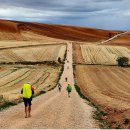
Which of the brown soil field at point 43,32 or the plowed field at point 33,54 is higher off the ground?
the brown soil field at point 43,32

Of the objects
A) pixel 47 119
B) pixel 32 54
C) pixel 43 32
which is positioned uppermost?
pixel 47 119

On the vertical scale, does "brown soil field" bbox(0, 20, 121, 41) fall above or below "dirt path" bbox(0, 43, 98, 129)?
below

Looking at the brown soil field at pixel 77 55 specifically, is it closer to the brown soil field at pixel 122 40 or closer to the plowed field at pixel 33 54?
the plowed field at pixel 33 54

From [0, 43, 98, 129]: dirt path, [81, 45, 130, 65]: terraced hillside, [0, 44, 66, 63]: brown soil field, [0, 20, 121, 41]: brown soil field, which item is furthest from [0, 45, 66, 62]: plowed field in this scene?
[0, 43, 98, 129]: dirt path

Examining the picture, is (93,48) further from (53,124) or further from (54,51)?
(53,124)

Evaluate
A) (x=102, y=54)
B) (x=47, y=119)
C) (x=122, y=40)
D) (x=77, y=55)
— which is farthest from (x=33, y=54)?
(x=47, y=119)

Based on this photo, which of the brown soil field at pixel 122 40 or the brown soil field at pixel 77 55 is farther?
the brown soil field at pixel 122 40

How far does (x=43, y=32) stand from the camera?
18175cm

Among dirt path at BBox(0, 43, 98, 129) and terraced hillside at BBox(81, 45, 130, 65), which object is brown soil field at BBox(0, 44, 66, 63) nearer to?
terraced hillside at BBox(81, 45, 130, 65)

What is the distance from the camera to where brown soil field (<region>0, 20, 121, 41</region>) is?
16681 cm

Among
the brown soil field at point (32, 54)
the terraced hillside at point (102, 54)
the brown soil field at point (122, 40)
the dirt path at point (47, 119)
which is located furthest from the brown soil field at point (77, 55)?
the dirt path at point (47, 119)

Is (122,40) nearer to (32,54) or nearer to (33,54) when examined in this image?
(33,54)

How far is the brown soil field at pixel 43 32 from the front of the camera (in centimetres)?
16681

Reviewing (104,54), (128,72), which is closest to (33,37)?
(104,54)
